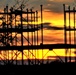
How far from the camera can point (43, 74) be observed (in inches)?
604

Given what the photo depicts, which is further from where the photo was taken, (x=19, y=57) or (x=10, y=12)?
(x=19, y=57)

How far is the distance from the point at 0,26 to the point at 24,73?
2797 millimetres

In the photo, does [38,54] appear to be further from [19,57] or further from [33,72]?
[33,72]

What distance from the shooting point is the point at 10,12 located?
17.5 metres

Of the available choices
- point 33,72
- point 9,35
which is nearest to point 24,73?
point 33,72

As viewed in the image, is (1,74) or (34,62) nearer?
(1,74)

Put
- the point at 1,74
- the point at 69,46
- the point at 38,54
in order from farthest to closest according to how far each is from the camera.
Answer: the point at 38,54 < the point at 69,46 < the point at 1,74

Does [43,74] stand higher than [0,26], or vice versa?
[0,26]

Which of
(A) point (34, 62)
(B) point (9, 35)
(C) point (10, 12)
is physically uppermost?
(C) point (10, 12)

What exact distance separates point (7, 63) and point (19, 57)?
4.02 ft

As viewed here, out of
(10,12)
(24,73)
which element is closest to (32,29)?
(10,12)

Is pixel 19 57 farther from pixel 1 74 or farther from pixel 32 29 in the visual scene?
pixel 1 74

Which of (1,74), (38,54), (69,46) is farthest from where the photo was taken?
(38,54)

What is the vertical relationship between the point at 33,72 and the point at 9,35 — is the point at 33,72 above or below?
below
